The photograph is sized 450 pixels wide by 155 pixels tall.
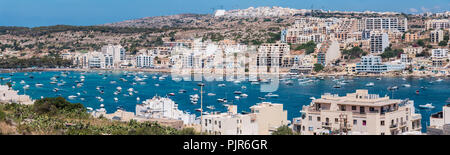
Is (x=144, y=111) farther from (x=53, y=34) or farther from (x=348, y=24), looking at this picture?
(x=53, y=34)

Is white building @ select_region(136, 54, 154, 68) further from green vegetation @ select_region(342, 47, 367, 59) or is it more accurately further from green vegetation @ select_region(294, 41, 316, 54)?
green vegetation @ select_region(342, 47, 367, 59)

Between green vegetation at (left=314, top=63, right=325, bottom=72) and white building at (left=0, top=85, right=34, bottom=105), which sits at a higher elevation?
green vegetation at (left=314, top=63, right=325, bottom=72)

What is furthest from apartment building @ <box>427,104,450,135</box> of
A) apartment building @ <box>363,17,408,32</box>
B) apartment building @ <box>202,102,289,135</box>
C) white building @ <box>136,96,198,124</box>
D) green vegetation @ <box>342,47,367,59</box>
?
apartment building @ <box>363,17,408,32</box>

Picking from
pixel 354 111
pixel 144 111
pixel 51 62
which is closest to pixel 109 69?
pixel 51 62

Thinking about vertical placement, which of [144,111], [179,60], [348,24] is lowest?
[144,111]

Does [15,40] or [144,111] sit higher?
[15,40]

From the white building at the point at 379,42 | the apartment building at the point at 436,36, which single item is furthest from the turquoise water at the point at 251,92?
the apartment building at the point at 436,36
